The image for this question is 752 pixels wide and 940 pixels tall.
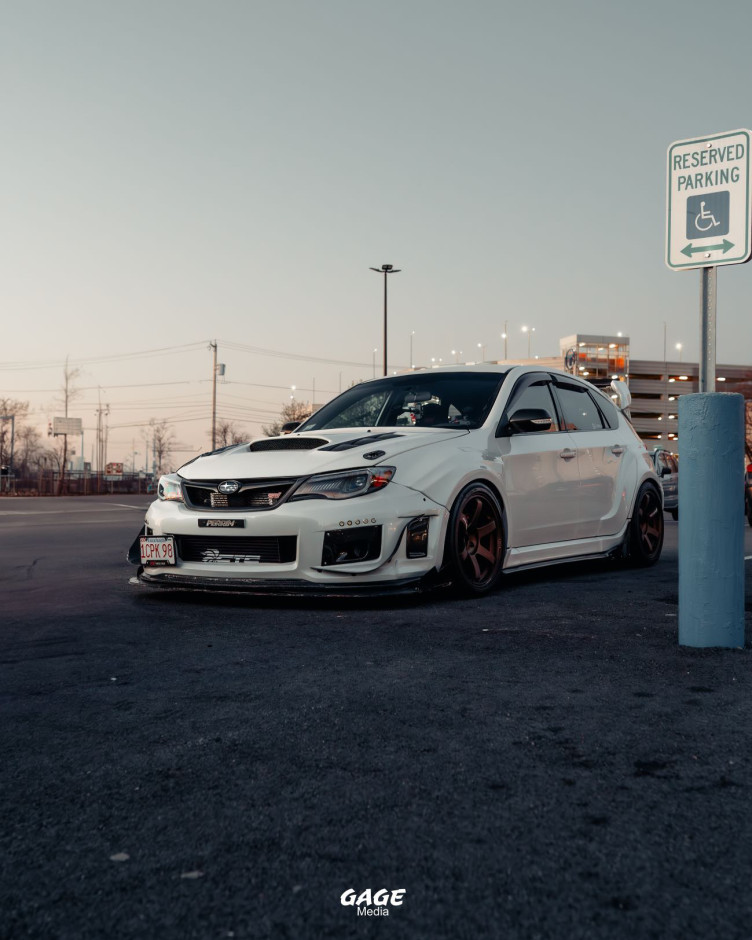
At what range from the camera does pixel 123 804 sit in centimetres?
238

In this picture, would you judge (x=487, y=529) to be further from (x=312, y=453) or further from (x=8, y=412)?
(x=8, y=412)

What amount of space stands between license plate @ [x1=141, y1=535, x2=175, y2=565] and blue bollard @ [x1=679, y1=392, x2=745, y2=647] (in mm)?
3183

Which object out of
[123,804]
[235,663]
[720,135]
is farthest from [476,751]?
[720,135]

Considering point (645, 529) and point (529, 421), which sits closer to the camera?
point (529, 421)

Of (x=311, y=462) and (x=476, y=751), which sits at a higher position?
(x=311, y=462)

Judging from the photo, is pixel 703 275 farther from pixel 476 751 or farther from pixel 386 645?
pixel 476 751

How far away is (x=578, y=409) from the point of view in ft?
25.9

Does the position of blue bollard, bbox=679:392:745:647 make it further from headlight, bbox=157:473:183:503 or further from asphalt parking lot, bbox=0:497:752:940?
headlight, bbox=157:473:183:503

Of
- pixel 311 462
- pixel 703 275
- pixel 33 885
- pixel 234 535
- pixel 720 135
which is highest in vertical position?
pixel 720 135

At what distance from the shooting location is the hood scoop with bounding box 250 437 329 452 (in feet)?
20.9

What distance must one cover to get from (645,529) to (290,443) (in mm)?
3524

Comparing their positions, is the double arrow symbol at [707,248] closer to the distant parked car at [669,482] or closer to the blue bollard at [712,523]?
the blue bollard at [712,523]

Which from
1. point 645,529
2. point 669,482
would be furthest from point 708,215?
point 669,482

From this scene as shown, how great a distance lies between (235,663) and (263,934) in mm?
2451
